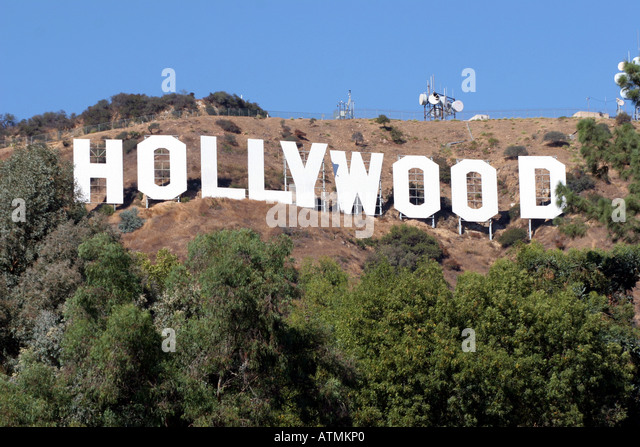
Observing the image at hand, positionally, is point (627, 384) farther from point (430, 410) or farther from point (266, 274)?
point (266, 274)

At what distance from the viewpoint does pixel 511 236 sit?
77812 millimetres

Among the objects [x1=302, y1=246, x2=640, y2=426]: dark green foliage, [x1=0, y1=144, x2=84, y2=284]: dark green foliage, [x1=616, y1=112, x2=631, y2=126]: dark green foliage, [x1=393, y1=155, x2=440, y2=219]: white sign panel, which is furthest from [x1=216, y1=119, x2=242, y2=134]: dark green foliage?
[x1=302, y1=246, x2=640, y2=426]: dark green foliage

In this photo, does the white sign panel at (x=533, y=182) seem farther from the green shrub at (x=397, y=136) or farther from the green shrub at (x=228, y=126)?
the green shrub at (x=228, y=126)

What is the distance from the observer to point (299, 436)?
2342 centimetres

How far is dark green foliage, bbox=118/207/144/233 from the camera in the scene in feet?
220

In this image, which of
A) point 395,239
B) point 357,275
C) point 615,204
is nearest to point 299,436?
point 615,204

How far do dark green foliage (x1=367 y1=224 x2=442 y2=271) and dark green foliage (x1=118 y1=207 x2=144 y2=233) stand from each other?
17.8 metres

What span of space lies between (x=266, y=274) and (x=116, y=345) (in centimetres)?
452

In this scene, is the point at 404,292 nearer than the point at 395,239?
Yes

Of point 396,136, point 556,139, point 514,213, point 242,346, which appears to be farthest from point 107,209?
point 242,346

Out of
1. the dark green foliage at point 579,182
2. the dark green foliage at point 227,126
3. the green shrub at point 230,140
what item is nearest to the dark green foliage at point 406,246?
the dark green foliage at point 579,182

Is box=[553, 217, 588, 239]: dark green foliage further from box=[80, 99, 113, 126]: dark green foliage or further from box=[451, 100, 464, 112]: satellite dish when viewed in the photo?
box=[80, 99, 113, 126]: dark green foliage

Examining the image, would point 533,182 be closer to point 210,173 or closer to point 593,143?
point 210,173

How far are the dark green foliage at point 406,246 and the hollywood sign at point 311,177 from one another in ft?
6.18
